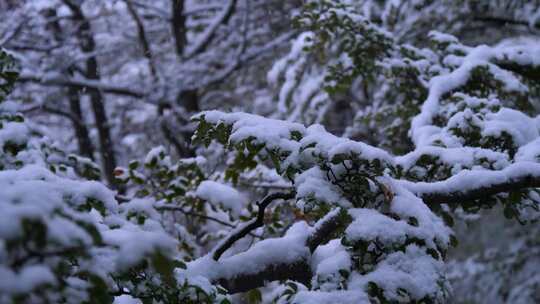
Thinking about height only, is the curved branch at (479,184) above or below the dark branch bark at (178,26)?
above

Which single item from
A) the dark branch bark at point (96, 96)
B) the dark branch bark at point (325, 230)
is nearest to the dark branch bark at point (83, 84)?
the dark branch bark at point (96, 96)

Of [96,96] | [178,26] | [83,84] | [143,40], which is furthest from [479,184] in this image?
[96,96]

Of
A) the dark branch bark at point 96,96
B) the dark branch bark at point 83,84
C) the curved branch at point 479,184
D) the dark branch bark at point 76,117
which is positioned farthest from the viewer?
the dark branch bark at point 76,117

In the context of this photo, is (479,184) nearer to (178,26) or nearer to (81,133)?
(178,26)

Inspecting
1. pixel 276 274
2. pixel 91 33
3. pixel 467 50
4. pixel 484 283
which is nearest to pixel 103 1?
pixel 91 33

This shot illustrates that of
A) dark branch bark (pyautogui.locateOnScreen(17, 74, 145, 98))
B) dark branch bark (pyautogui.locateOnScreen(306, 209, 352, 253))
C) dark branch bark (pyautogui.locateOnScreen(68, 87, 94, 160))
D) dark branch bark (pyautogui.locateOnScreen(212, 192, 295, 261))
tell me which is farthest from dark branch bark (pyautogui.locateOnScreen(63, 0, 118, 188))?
dark branch bark (pyautogui.locateOnScreen(306, 209, 352, 253))

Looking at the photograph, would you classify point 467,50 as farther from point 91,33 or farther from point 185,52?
point 91,33

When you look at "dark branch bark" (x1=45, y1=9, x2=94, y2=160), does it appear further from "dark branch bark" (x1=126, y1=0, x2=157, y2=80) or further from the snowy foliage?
the snowy foliage

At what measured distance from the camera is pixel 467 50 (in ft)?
13.1

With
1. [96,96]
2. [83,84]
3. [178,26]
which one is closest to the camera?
[83,84]

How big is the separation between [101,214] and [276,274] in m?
1.03

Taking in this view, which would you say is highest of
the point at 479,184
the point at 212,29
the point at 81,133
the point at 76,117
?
the point at 479,184

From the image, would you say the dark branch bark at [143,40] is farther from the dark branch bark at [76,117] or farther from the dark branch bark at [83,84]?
the dark branch bark at [76,117]

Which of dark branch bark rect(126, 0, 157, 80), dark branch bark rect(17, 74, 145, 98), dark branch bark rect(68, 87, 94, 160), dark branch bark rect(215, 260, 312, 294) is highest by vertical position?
dark branch bark rect(215, 260, 312, 294)
